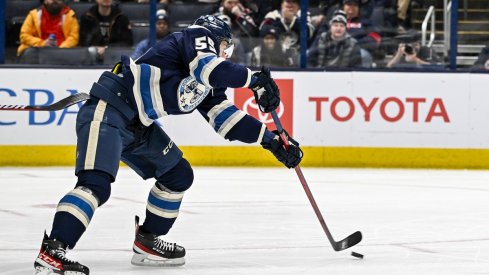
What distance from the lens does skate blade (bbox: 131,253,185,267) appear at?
15.1 feet

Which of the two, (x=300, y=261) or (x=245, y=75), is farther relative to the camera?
(x=300, y=261)

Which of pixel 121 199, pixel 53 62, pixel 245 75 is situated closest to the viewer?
pixel 245 75

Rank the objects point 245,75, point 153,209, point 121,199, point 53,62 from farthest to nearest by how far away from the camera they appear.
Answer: point 53,62 → point 121,199 → point 153,209 → point 245,75

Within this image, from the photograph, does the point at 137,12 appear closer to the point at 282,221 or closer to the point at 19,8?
the point at 19,8

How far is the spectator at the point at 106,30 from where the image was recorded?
937 cm

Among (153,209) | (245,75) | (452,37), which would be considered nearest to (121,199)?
(153,209)

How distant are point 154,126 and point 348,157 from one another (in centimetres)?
496

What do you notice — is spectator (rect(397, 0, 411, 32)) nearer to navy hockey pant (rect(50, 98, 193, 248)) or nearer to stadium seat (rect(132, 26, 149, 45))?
stadium seat (rect(132, 26, 149, 45))

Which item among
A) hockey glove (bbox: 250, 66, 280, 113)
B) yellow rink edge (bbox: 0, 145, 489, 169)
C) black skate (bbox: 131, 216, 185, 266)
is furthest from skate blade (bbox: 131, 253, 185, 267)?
yellow rink edge (bbox: 0, 145, 489, 169)

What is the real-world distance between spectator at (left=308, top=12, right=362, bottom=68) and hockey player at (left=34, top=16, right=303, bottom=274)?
4775mm

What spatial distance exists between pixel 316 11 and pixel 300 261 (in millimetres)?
5051

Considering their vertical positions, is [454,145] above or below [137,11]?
below

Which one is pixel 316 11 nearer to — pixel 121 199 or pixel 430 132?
pixel 430 132

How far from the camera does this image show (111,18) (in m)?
9.39
